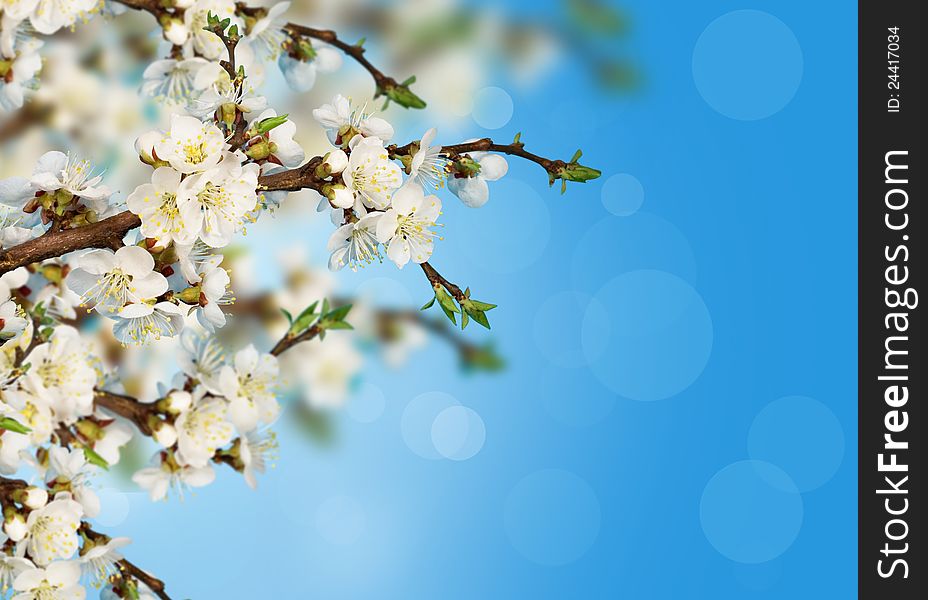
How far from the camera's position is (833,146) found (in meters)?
1.68

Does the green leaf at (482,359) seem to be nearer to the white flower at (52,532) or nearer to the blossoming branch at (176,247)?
the blossoming branch at (176,247)

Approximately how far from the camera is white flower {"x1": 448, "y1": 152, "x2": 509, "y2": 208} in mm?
768

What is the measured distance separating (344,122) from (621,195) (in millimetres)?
987

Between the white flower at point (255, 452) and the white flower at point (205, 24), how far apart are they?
0.36 m

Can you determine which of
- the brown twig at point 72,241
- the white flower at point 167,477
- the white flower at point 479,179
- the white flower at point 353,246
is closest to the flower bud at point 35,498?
the white flower at point 167,477

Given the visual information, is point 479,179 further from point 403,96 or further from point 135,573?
point 135,573

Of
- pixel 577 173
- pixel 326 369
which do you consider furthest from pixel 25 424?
pixel 326 369

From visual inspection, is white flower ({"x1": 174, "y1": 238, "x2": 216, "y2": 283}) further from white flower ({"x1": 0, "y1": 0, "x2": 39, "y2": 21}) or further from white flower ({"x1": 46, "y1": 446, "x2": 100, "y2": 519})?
white flower ({"x1": 0, "y1": 0, "x2": 39, "y2": 21})

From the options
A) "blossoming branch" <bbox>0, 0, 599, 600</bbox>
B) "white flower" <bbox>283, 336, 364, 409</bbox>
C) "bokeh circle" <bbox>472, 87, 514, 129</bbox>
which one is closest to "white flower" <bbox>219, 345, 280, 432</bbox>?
"blossoming branch" <bbox>0, 0, 599, 600</bbox>

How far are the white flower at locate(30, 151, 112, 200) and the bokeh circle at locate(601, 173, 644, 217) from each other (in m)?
1.05
